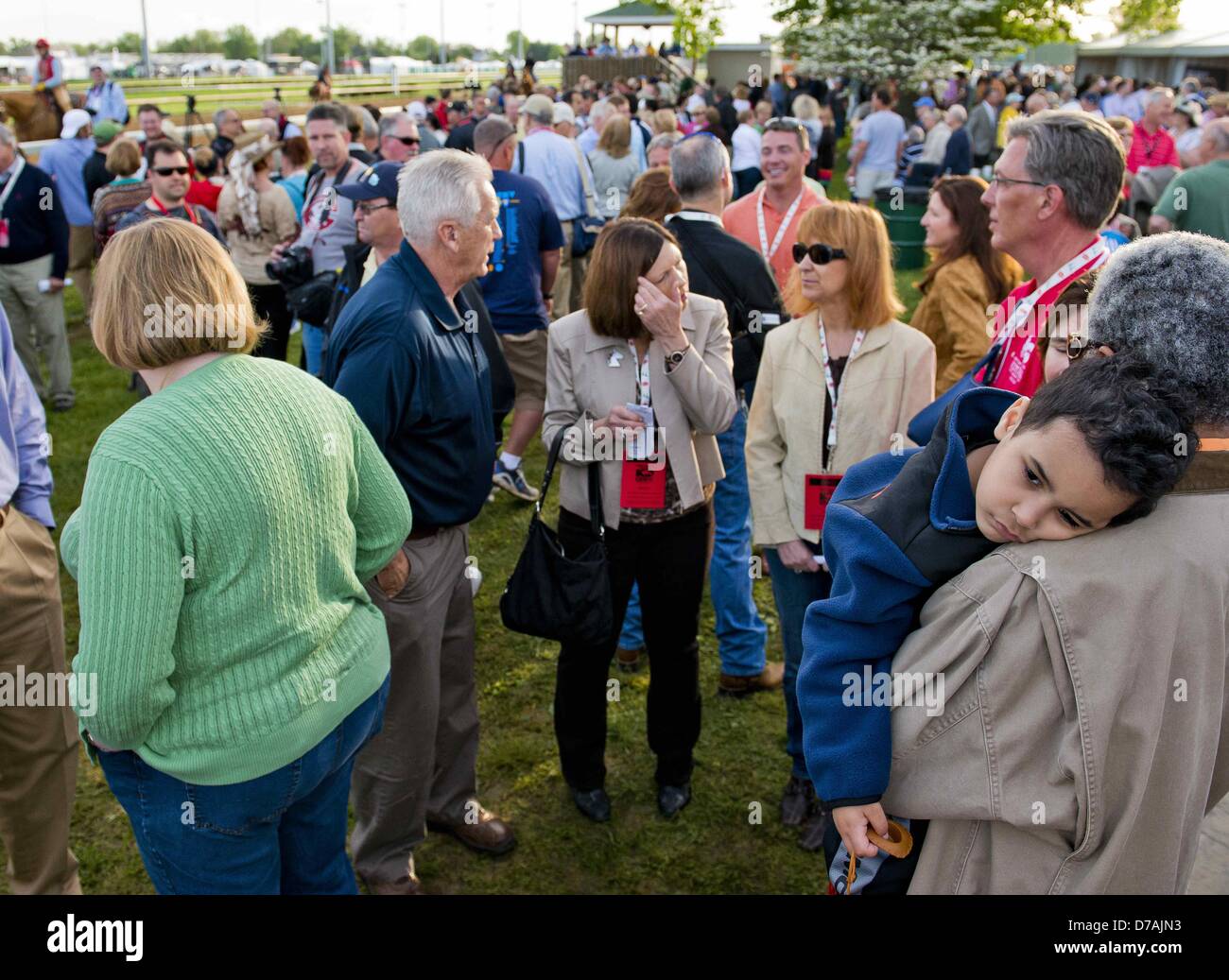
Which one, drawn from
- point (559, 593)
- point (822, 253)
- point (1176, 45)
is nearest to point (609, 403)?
point (559, 593)

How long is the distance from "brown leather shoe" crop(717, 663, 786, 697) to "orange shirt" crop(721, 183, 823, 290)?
2043mm

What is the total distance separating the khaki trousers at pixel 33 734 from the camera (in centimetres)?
287

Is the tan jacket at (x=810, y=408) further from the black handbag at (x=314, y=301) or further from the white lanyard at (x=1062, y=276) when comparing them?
the black handbag at (x=314, y=301)

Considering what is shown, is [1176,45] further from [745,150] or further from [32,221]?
[32,221]

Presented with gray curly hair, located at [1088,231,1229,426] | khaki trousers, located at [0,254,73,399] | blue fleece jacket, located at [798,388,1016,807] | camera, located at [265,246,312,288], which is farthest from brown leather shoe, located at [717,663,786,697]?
khaki trousers, located at [0,254,73,399]

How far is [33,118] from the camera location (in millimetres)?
14188

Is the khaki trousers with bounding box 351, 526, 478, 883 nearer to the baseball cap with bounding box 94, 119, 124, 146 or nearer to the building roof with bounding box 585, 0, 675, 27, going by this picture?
the baseball cap with bounding box 94, 119, 124, 146

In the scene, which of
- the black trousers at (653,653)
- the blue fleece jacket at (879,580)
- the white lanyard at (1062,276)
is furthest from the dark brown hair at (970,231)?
the blue fleece jacket at (879,580)

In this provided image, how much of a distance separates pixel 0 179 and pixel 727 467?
5884 millimetres

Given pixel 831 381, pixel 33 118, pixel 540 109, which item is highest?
pixel 33 118

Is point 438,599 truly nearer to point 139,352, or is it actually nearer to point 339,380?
point 339,380

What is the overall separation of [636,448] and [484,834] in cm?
151

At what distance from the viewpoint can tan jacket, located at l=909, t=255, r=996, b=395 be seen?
4109 millimetres
